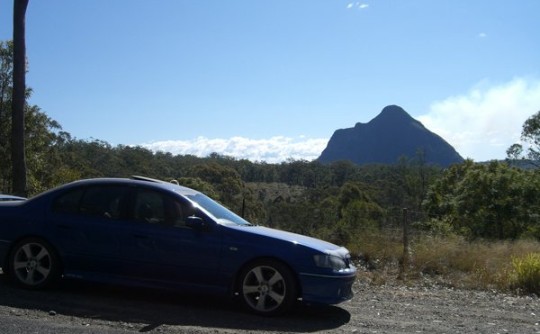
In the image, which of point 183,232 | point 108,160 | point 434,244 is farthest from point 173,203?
point 108,160

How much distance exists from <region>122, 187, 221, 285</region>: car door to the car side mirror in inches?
1.6

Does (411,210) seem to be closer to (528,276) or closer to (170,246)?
(528,276)

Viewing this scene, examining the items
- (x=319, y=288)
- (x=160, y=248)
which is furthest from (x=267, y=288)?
(x=160, y=248)

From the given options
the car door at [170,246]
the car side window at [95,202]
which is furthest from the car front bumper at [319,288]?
the car side window at [95,202]

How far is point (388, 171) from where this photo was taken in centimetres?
10900

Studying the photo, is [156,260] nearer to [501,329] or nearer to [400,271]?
[501,329]

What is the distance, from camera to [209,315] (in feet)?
19.3

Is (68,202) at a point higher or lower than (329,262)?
higher

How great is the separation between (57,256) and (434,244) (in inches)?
307

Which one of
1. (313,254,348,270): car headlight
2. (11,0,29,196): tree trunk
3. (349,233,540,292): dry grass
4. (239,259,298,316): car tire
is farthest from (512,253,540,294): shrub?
(11,0,29,196): tree trunk

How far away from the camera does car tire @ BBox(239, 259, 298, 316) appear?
5.91 meters

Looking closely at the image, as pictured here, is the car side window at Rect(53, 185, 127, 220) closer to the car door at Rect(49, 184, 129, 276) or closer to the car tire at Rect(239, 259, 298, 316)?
the car door at Rect(49, 184, 129, 276)

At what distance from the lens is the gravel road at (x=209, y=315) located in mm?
5375

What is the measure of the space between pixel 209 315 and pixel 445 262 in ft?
20.9
